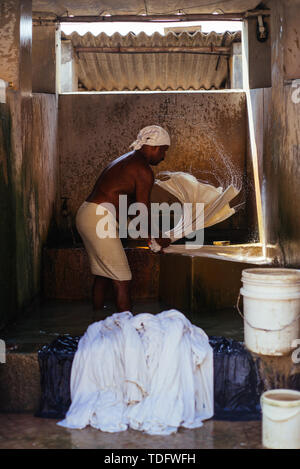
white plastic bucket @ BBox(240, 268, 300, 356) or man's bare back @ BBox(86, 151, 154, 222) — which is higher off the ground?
man's bare back @ BBox(86, 151, 154, 222)

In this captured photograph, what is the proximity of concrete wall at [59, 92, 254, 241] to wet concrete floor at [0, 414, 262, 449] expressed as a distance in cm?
442

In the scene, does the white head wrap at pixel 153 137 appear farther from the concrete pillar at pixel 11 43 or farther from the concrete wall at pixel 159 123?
the concrete wall at pixel 159 123

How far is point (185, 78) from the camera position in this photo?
9.91 m

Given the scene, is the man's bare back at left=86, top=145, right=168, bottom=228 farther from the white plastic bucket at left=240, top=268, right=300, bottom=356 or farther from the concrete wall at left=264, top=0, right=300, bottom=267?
the white plastic bucket at left=240, top=268, right=300, bottom=356

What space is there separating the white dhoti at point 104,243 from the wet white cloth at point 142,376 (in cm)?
103

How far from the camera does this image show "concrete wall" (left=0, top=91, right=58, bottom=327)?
4.73m

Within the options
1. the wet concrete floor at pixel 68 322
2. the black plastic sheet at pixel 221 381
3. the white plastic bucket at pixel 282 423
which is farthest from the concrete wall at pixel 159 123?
the white plastic bucket at pixel 282 423

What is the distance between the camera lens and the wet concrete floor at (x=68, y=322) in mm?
4367

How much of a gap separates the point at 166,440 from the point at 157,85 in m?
7.89

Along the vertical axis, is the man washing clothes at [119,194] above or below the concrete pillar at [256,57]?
below

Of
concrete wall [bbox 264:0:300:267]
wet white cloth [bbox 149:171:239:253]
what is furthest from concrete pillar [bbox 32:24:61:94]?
concrete wall [bbox 264:0:300:267]

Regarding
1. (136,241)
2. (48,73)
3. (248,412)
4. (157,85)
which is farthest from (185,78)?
(248,412)

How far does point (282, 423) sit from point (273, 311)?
0.84 meters

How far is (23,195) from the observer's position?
536 cm
